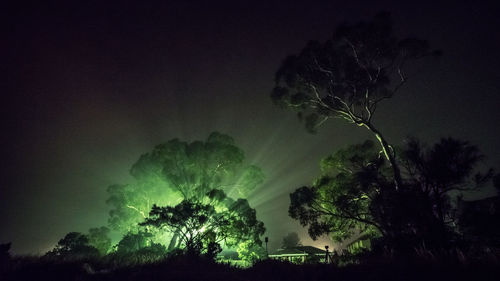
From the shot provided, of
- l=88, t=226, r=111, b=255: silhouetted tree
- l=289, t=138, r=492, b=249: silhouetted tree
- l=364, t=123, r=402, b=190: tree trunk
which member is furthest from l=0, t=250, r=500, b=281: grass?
l=88, t=226, r=111, b=255: silhouetted tree

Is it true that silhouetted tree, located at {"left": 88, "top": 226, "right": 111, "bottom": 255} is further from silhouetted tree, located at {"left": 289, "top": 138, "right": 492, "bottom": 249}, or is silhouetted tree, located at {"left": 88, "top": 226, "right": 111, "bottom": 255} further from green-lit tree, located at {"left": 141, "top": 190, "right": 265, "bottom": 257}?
silhouetted tree, located at {"left": 289, "top": 138, "right": 492, "bottom": 249}

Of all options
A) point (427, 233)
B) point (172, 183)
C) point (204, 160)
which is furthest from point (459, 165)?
point (172, 183)

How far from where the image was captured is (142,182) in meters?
25.0

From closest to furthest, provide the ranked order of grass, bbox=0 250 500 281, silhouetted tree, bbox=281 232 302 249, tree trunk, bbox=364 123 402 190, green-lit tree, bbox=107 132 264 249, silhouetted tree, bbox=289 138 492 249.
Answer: grass, bbox=0 250 500 281 → silhouetted tree, bbox=289 138 492 249 → tree trunk, bbox=364 123 402 190 → green-lit tree, bbox=107 132 264 249 → silhouetted tree, bbox=281 232 302 249

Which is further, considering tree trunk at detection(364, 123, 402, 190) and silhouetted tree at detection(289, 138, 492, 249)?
tree trunk at detection(364, 123, 402, 190)

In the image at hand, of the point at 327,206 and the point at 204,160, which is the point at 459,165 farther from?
the point at 204,160

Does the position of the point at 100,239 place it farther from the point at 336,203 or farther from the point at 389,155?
the point at 389,155

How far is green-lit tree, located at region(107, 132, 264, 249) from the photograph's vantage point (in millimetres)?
22969

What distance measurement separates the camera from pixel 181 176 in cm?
2284

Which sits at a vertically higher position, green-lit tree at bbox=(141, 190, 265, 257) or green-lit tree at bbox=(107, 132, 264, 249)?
green-lit tree at bbox=(107, 132, 264, 249)

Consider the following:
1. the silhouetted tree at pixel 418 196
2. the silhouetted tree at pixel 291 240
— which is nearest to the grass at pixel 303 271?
the silhouetted tree at pixel 418 196

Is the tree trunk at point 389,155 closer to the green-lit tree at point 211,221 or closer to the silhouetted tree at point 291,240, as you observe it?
the green-lit tree at point 211,221

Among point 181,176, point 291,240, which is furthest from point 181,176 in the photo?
point 291,240

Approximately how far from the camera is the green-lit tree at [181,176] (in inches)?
904
